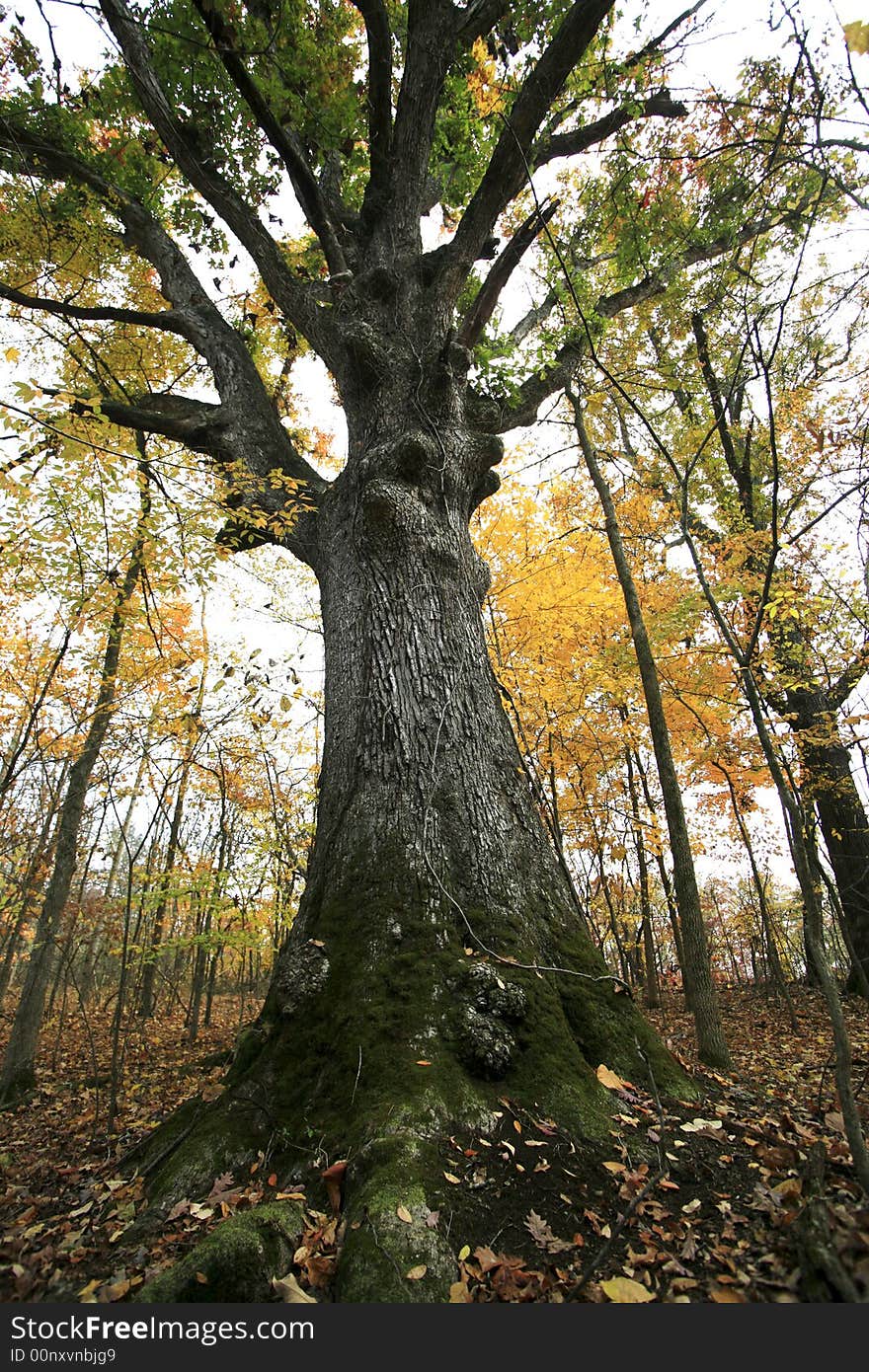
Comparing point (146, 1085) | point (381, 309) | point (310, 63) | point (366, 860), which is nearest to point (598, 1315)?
point (366, 860)

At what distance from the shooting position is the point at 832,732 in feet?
25.2

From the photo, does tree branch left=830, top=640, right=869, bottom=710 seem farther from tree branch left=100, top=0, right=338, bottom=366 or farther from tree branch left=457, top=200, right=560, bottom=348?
tree branch left=100, top=0, right=338, bottom=366

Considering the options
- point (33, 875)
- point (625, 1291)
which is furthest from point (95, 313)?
point (625, 1291)

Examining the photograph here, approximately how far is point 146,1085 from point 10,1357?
5.45 meters

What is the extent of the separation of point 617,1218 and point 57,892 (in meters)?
8.06

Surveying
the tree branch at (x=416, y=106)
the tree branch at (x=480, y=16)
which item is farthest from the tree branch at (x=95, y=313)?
the tree branch at (x=480, y=16)

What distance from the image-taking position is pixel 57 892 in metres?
7.43

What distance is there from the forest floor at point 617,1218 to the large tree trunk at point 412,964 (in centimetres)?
8

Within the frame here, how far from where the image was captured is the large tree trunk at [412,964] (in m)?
1.83

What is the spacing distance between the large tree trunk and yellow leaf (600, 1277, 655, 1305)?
35cm

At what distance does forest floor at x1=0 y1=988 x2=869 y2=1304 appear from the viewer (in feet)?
4.28

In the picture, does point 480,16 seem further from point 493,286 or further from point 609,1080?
point 609,1080

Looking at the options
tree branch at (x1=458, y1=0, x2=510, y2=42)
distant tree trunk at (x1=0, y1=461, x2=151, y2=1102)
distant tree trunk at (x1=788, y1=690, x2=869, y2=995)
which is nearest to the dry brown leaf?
distant tree trunk at (x1=0, y1=461, x2=151, y2=1102)

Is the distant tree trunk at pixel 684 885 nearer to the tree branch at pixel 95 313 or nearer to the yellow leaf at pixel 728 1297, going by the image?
the yellow leaf at pixel 728 1297
